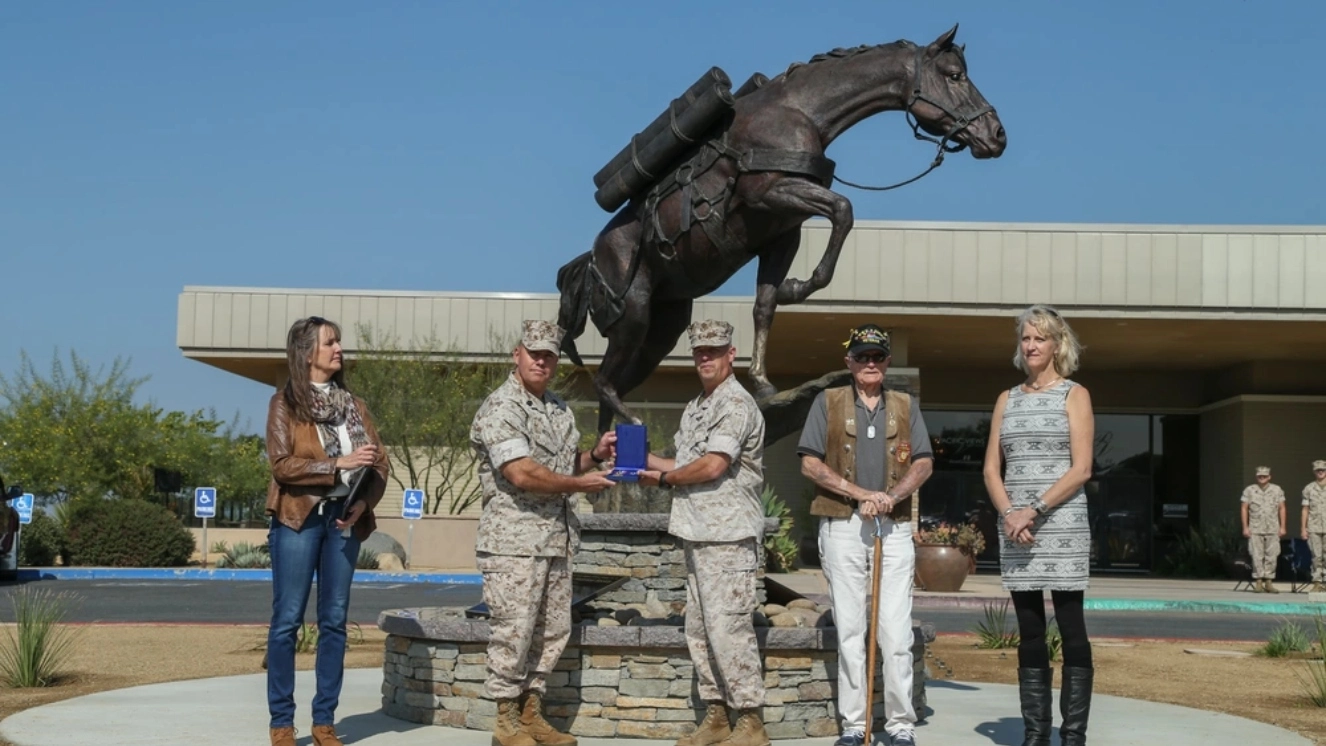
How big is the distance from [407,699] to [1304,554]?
79.9 ft

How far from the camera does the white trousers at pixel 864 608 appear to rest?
24.2 ft

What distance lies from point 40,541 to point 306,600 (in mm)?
23380

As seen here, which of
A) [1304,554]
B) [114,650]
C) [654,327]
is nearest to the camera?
[654,327]

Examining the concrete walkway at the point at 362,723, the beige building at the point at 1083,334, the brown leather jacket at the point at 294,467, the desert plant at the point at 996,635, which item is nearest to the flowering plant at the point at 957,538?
the beige building at the point at 1083,334

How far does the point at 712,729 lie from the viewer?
739 cm

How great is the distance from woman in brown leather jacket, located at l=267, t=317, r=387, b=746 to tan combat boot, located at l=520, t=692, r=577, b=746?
0.89 m

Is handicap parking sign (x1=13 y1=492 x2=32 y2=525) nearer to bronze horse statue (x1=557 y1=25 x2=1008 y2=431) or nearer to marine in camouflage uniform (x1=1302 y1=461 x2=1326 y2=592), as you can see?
bronze horse statue (x1=557 y1=25 x2=1008 y2=431)

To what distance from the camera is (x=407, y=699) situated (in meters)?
8.49

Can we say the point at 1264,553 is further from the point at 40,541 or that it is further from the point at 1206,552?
the point at 40,541

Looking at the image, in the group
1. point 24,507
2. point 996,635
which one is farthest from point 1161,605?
point 24,507

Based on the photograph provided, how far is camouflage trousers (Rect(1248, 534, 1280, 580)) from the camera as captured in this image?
81.8 ft

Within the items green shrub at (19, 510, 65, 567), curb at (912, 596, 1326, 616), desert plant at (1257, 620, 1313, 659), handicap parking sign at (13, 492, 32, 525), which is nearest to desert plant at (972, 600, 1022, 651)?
desert plant at (1257, 620, 1313, 659)

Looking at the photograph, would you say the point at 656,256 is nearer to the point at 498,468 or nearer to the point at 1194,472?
the point at 498,468

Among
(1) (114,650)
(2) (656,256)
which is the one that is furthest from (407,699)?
(1) (114,650)
